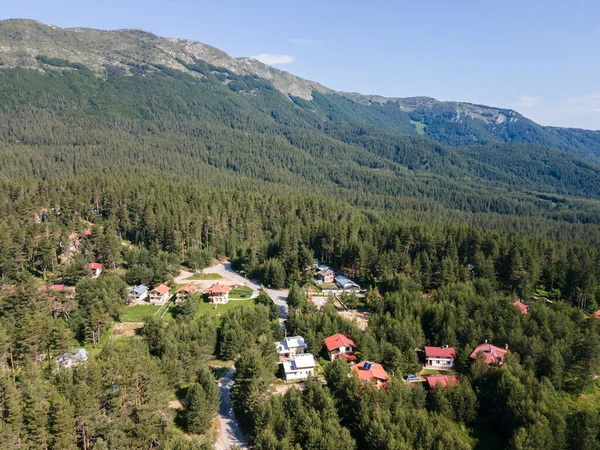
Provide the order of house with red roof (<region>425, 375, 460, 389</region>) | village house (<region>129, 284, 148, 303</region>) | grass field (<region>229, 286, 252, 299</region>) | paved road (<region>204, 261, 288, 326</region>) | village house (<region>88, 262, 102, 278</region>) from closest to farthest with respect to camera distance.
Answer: house with red roof (<region>425, 375, 460, 389</region>) → paved road (<region>204, 261, 288, 326</region>) → village house (<region>129, 284, 148, 303</region>) → grass field (<region>229, 286, 252, 299</region>) → village house (<region>88, 262, 102, 278</region>)

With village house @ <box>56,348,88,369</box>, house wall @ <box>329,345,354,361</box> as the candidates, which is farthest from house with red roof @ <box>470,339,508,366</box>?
village house @ <box>56,348,88,369</box>

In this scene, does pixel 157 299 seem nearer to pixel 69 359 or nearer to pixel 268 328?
pixel 69 359

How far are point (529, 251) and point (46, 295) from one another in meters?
83.8

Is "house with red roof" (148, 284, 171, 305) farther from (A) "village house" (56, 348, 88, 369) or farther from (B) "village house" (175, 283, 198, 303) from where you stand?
(A) "village house" (56, 348, 88, 369)

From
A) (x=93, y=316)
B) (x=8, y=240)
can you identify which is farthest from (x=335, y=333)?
(x=8, y=240)

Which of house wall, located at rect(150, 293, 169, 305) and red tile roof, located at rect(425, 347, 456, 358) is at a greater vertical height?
red tile roof, located at rect(425, 347, 456, 358)

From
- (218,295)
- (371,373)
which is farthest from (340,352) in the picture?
(218,295)

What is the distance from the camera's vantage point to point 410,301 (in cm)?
6562

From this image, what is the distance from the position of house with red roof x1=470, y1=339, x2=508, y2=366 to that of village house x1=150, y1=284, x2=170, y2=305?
1987 inches

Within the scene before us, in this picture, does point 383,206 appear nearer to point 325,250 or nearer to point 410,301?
point 325,250

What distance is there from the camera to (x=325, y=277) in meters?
86.6

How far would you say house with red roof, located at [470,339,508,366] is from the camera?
5087cm

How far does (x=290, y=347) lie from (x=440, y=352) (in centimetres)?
2004

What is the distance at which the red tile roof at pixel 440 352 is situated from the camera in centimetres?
5488
